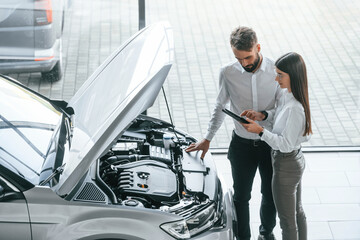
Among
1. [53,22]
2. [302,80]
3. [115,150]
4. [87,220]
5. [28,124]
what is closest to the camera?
[87,220]

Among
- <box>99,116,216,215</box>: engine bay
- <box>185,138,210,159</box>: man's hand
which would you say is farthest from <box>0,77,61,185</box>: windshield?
<box>185,138,210,159</box>: man's hand

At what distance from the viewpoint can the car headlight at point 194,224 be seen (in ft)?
10.1

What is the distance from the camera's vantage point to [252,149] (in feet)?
11.8

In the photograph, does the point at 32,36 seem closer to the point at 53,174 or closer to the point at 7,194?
the point at 53,174

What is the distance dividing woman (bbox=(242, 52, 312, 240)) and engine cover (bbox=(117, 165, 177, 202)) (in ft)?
1.88

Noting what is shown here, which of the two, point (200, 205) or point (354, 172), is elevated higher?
point (200, 205)

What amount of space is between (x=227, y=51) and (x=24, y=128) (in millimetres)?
2209

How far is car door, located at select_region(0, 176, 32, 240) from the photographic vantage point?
2910 millimetres

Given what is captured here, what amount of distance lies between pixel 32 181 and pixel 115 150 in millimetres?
802

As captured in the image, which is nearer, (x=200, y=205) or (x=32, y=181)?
(x=32, y=181)

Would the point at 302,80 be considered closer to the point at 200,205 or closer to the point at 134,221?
the point at 200,205

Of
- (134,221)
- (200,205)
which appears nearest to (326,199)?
(200,205)

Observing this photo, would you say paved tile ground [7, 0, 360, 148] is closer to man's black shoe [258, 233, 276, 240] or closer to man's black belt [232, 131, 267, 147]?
man's black shoe [258, 233, 276, 240]

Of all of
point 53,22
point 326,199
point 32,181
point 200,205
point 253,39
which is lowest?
point 326,199
